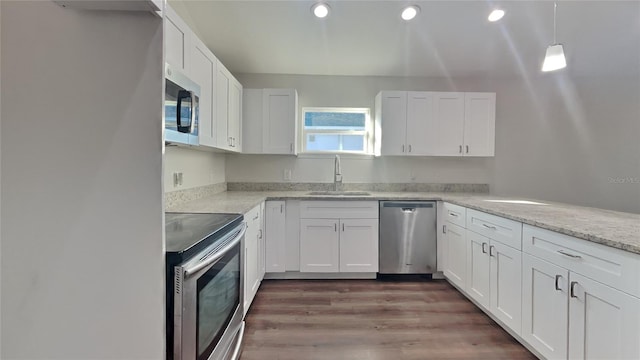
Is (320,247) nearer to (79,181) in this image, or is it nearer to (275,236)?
(275,236)

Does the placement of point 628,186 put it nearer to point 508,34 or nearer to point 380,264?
point 508,34

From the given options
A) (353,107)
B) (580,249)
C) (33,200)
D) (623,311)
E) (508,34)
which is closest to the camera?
(33,200)

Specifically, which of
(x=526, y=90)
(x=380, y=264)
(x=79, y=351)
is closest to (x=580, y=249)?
(x=380, y=264)

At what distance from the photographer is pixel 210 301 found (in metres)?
1.29

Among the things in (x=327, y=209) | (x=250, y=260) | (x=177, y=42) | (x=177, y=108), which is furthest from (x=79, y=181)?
(x=327, y=209)

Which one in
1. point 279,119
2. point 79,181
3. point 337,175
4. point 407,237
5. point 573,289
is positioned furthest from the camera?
point 337,175

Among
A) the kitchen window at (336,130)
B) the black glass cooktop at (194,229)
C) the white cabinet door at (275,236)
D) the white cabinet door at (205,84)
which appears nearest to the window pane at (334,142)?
the kitchen window at (336,130)

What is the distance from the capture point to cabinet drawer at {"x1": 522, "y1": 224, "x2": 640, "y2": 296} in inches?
47.6

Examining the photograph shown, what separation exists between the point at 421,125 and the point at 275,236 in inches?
82.3

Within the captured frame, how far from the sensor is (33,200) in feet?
3.11

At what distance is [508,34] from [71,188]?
3.86 metres

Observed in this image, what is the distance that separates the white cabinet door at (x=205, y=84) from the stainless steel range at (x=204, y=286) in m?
0.72

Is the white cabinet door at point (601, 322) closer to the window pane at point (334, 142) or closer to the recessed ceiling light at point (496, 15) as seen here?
the recessed ceiling light at point (496, 15)

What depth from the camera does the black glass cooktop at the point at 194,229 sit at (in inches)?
43.3
